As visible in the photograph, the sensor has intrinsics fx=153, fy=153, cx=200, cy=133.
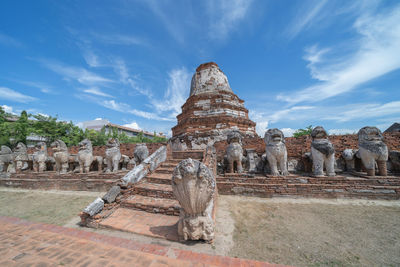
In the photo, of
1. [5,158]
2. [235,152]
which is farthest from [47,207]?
[5,158]

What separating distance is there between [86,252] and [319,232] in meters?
3.92

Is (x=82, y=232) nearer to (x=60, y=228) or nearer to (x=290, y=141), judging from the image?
(x=60, y=228)

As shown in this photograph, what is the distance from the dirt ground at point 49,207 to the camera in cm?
380

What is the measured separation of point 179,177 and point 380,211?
4.78 m

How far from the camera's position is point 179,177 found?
7.98 ft

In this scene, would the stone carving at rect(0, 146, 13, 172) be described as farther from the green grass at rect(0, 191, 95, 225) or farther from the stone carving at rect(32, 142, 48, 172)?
the green grass at rect(0, 191, 95, 225)

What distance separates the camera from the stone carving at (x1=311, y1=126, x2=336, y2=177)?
15.5 feet

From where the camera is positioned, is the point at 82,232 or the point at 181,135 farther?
→ the point at 181,135

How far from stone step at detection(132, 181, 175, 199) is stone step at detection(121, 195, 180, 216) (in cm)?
10

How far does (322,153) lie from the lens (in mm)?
4797

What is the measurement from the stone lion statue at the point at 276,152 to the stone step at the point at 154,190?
3359 millimetres

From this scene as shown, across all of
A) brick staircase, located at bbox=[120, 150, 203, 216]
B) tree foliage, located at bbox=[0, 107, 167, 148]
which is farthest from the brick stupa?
tree foliage, located at bbox=[0, 107, 167, 148]

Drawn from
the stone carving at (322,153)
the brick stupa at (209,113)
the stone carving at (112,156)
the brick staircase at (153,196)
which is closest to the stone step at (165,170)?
the brick staircase at (153,196)

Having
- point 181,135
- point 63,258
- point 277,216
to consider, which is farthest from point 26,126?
point 277,216
